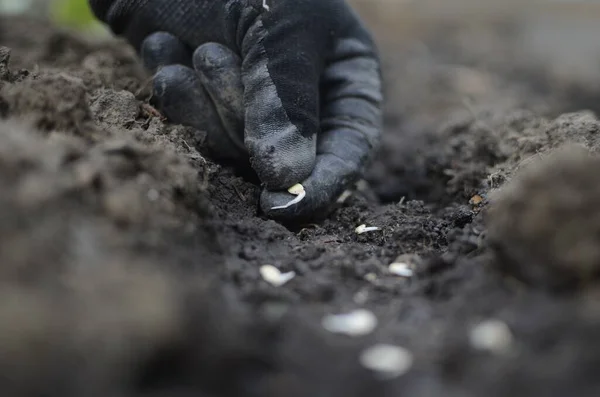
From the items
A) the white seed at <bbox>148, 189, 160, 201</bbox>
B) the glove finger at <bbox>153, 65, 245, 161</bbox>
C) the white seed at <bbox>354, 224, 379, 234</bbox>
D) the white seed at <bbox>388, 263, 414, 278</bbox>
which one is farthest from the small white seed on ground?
the white seed at <bbox>148, 189, 160, 201</bbox>

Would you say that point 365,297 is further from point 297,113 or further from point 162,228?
point 297,113

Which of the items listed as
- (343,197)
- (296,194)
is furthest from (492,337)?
(343,197)

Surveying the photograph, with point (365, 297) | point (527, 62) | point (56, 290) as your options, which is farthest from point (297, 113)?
point (527, 62)

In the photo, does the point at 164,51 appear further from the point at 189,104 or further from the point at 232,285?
the point at 232,285

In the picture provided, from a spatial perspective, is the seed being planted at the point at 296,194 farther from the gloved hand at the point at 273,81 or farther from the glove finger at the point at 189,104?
the glove finger at the point at 189,104

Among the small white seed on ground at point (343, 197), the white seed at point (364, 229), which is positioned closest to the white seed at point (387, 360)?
the white seed at point (364, 229)

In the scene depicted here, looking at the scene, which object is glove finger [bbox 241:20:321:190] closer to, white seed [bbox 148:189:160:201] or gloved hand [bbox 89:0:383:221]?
gloved hand [bbox 89:0:383:221]
